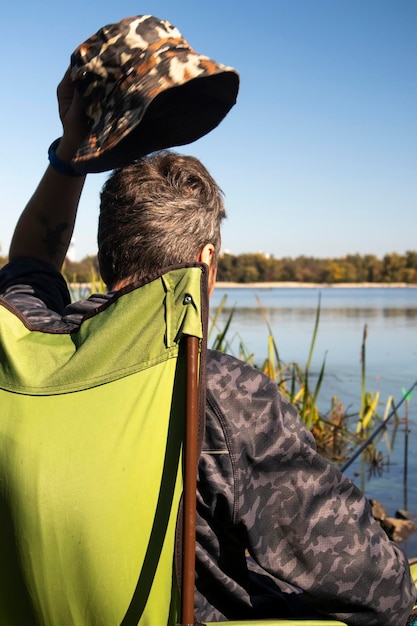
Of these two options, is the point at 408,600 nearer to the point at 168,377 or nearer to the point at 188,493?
the point at 188,493

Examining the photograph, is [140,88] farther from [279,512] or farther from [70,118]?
[279,512]

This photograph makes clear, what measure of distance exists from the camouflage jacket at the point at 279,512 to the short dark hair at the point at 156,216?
11cm

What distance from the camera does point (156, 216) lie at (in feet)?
5.33

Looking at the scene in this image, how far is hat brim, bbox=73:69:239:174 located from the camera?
1731mm

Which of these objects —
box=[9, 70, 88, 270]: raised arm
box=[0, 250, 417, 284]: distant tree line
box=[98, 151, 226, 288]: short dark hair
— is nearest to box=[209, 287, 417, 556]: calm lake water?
box=[9, 70, 88, 270]: raised arm

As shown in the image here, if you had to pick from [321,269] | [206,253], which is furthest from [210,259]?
[321,269]

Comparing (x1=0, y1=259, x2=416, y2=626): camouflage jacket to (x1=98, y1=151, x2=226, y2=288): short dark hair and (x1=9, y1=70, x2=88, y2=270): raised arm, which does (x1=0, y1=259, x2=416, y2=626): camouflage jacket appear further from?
(x1=9, y1=70, x2=88, y2=270): raised arm

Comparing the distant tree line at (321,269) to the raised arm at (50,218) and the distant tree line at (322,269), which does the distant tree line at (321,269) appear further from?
the raised arm at (50,218)

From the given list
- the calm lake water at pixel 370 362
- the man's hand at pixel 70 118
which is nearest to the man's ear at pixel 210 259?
the man's hand at pixel 70 118

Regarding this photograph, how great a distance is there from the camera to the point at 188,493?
1332mm

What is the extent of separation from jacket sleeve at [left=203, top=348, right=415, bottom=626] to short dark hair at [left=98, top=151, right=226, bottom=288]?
0.30 metres

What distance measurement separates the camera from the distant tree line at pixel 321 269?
50.0 m

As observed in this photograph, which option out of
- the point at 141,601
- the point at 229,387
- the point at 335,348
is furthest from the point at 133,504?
the point at 335,348

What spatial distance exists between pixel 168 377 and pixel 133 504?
24 cm
